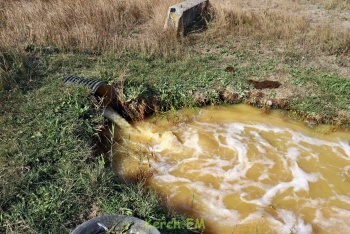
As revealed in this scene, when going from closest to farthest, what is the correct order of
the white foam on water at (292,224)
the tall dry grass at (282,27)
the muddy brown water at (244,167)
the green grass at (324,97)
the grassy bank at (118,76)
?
the grassy bank at (118,76) < the white foam on water at (292,224) < the muddy brown water at (244,167) < the green grass at (324,97) < the tall dry grass at (282,27)

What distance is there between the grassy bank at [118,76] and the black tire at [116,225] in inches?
14.6

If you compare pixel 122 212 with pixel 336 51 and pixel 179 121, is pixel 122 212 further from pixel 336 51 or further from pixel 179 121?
pixel 336 51

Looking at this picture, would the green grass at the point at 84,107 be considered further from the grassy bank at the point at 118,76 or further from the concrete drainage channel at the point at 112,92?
the concrete drainage channel at the point at 112,92

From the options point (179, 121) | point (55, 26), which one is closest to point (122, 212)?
point (179, 121)

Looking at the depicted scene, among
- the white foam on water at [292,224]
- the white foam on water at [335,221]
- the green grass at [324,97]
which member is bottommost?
the white foam on water at [335,221]

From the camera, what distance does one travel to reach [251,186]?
14.7 ft

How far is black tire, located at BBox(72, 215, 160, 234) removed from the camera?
2934 mm

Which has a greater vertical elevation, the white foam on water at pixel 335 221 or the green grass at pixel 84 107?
the green grass at pixel 84 107

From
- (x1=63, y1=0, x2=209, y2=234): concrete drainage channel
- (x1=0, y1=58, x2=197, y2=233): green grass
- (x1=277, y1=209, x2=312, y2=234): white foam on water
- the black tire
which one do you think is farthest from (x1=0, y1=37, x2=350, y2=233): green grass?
(x1=277, y1=209, x2=312, y2=234): white foam on water

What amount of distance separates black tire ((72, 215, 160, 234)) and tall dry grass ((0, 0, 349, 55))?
4401mm

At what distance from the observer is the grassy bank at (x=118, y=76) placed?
144 inches

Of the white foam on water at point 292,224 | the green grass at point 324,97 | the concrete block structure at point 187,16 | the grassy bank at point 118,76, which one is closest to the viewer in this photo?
the grassy bank at point 118,76

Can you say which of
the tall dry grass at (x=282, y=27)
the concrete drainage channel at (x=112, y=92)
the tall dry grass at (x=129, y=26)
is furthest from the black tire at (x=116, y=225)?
the tall dry grass at (x=282, y=27)

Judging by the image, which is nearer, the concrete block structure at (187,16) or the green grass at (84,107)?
the green grass at (84,107)
